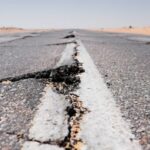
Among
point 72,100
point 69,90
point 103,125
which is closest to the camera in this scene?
point 103,125

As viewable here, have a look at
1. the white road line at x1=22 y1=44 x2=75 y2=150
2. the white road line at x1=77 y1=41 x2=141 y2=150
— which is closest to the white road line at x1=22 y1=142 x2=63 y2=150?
the white road line at x1=22 y1=44 x2=75 y2=150

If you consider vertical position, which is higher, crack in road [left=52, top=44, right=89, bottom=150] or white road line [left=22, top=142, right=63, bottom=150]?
white road line [left=22, top=142, right=63, bottom=150]

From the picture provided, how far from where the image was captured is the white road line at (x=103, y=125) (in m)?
1.29

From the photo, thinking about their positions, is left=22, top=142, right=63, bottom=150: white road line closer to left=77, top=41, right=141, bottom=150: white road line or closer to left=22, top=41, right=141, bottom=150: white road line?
left=22, top=41, right=141, bottom=150: white road line

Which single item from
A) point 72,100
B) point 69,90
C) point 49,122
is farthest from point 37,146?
point 69,90

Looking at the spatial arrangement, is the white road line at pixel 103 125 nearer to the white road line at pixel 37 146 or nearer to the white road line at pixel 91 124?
the white road line at pixel 91 124

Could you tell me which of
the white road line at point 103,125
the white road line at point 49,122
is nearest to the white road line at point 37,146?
the white road line at point 49,122

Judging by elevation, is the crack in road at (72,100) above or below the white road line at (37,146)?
below

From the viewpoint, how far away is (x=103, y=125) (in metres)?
1.50

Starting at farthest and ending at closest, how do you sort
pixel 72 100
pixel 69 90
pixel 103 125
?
pixel 69 90 < pixel 72 100 < pixel 103 125

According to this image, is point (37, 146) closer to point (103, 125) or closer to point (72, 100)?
point (103, 125)

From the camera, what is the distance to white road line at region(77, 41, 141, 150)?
50.8 inches

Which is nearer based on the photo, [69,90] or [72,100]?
[72,100]

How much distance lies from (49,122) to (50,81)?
1.08 metres
